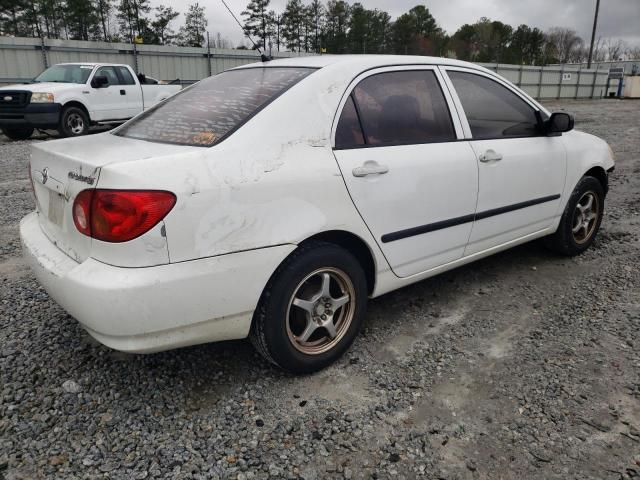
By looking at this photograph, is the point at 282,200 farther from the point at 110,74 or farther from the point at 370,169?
the point at 110,74

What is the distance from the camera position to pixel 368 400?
99.2 inches

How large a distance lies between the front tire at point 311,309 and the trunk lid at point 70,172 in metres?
0.74

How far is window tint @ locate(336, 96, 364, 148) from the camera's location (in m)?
2.64

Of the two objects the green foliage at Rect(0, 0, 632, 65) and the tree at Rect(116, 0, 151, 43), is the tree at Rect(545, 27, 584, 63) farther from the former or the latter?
the tree at Rect(116, 0, 151, 43)

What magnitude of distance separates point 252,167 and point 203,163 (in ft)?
0.71

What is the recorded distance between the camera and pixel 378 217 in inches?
→ 107

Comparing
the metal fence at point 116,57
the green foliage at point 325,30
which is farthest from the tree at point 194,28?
the metal fence at point 116,57

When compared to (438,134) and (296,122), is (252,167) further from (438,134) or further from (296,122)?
(438,134)

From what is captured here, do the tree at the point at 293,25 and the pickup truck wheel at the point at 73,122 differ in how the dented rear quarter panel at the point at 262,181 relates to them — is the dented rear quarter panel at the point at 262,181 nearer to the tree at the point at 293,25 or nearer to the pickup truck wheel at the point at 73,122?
the pickup truck wheel at the point at 73,122

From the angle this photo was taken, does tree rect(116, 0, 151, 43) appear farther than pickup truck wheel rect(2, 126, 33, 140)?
Yes

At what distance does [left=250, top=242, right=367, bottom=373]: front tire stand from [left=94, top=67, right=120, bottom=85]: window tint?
462 inches

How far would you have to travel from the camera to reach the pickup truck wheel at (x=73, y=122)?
1150 cm

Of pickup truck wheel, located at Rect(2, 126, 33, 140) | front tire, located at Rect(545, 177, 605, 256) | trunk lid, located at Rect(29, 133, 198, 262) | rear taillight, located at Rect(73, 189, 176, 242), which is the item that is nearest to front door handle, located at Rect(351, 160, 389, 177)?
trunk lid, located at Rect(29, 133, 198, 262)

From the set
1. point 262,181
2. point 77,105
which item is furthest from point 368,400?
point 77,105
